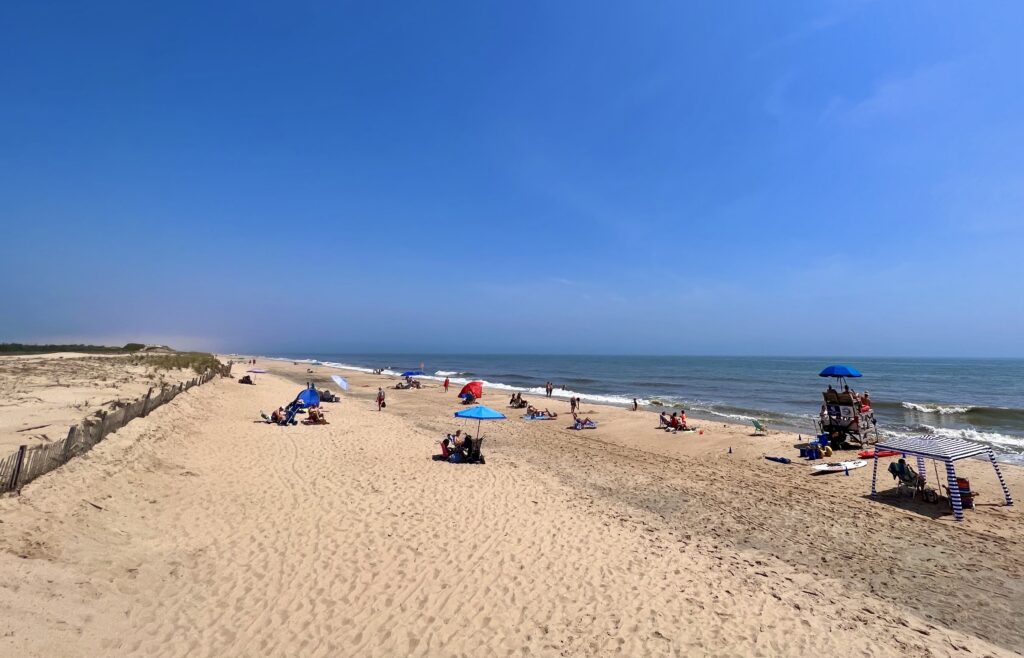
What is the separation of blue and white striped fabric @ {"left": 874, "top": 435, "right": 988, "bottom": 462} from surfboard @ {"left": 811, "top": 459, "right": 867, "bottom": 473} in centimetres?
292

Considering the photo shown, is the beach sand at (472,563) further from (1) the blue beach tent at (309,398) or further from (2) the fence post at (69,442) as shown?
(1) the blue beach tent at (309,398)

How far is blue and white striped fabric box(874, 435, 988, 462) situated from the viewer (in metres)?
9.55

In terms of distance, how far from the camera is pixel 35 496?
21.5ft

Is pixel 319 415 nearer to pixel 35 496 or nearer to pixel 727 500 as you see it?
pixel 35 496

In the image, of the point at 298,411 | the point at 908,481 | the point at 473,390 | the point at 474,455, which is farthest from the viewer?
the point at 473,390

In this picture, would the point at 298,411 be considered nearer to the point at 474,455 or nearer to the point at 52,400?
the point at 52,400

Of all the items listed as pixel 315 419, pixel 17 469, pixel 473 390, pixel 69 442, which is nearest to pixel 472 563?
pixel 17 469

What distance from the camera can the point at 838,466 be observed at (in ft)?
45.0

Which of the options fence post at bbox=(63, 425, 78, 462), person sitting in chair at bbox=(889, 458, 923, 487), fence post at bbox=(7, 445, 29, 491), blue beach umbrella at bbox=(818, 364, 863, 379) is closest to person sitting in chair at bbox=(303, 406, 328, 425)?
fence post at bbox=(63, 425, 78, 462)

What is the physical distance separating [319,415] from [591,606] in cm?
1536

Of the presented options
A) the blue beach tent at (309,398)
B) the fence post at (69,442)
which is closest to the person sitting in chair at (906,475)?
the fence post at (69,442)

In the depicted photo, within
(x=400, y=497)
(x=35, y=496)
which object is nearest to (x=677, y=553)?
(x=400, y=497)

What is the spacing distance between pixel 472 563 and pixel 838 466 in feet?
41.3

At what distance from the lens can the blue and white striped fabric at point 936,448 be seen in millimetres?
9552
